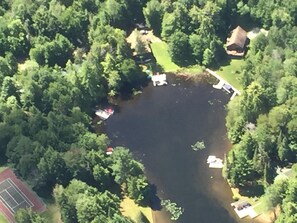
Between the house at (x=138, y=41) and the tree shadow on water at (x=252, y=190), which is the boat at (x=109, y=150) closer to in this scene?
the tree shadow on water at (x=252, y=190)

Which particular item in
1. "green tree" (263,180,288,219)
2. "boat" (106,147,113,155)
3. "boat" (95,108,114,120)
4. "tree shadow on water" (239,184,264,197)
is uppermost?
"boat" (95,108,114,120)

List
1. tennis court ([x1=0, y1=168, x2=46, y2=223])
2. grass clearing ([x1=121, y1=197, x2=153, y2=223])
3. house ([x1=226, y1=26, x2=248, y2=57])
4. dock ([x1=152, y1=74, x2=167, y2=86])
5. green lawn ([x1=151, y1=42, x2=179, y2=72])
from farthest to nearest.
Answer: green lawn ([x1=151, y1=42, x2=179, y2=72]), house ([x1=226, y1=26, x2=248, y2=57]), dock ([x1=152, y1=74, x2=167, y2=86]), tennis court ([x1=0, y1=168, x2=46, y2=223]), grass clearing ([x1=121, y1=197, x2=153, y2=223])

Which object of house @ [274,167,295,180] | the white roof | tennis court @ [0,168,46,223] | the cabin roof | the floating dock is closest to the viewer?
house @ [274,167,295,180]

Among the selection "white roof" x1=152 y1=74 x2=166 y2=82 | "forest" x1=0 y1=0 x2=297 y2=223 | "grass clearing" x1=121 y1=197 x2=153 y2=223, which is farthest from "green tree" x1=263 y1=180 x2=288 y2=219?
"white roof" x1=152 y1=74 x2=166 y2=82

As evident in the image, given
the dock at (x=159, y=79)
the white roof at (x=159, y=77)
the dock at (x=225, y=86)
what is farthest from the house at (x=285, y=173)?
the white roof at (x=159, y=77)

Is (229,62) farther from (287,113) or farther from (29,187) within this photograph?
(29,187)

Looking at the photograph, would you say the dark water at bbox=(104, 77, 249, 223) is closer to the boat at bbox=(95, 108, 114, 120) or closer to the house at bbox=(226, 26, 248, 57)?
the boat at bbox=(95, 108, 114, 120)

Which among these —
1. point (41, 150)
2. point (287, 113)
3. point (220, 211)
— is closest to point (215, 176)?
point (220, 211)

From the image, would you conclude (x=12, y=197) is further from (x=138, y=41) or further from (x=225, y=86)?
(x=225, y=86)
